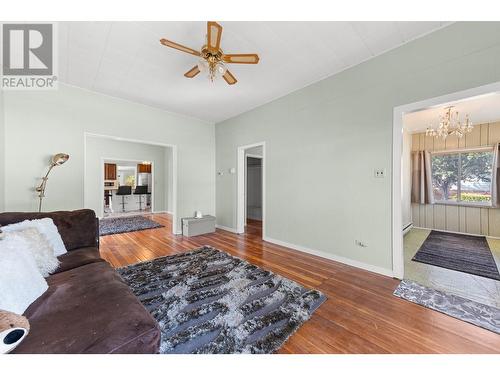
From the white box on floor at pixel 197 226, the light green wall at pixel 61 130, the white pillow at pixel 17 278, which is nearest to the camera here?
the white pillow at pixel 17 278

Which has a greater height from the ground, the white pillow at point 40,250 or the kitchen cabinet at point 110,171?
the kitchen cabinet at point 110,171

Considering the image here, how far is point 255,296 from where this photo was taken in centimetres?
206

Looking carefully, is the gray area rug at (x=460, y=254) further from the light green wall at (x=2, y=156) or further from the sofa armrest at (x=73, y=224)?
the light green wall at (x=2, y=156)

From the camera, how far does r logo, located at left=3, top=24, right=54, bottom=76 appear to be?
215 cm

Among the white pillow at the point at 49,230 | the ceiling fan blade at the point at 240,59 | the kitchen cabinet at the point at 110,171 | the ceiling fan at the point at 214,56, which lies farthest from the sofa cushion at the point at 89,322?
the kitchen cabinet at the point at 110,171

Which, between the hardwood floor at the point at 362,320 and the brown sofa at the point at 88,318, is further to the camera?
the hardwood floor at the point at 362,320

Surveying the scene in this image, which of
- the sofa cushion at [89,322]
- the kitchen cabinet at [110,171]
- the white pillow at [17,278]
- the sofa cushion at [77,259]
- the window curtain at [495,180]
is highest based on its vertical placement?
the kitchen cabinet at [110,171]

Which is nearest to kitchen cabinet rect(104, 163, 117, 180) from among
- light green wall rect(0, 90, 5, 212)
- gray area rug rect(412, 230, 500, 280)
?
light green wall rect(0, 90, 5, 212)

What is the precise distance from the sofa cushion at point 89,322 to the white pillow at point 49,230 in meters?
0.80

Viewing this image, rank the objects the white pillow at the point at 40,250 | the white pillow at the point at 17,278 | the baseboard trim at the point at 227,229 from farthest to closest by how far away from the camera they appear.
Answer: the baseboard trim at the point at 227,229 → the white pillow at the point at 40,250 → the white pillow at the point at 17,278

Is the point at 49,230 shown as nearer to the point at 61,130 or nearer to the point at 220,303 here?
the point at 220,303

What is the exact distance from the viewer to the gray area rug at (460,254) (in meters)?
2.75
